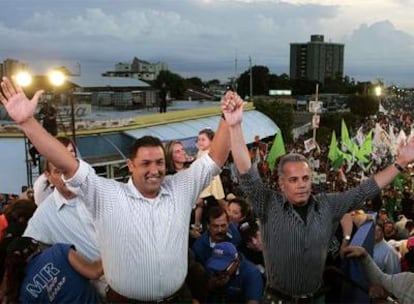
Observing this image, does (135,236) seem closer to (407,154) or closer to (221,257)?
(221,257)

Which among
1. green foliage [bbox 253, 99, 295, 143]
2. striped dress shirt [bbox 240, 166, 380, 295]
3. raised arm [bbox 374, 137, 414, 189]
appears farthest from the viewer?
green foliage [bbox 253, 99, 295, 143]

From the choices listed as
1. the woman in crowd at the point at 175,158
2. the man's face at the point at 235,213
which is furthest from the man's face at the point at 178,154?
the man's face at the point at 235,213

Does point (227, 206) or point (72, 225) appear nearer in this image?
point (72, 225)

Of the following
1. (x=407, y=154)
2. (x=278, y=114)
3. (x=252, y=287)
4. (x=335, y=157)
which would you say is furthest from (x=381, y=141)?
(x=278, y=114)

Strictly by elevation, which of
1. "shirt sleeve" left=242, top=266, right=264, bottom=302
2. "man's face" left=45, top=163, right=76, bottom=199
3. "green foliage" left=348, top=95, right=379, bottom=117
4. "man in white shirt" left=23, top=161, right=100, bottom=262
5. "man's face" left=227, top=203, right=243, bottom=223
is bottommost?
"green foliage" left=348, top=95, right=379, bottom=117

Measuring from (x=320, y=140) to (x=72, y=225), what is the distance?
4007 centimetres

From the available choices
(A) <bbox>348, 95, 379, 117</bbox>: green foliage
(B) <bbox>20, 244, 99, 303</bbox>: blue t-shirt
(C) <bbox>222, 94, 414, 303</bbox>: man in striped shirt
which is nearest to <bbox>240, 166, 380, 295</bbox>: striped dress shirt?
(C) <bbox>222, 94, 414, 303</bbox>: man in striped shirt

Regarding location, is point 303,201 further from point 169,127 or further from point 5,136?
point 169,127

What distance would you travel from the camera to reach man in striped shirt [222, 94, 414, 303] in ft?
10.4

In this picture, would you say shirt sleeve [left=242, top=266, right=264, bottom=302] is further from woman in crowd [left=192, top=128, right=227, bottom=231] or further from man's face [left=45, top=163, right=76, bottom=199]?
man's face [left=45, top=163, right=76, bottom=199]

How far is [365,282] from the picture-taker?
3.40m

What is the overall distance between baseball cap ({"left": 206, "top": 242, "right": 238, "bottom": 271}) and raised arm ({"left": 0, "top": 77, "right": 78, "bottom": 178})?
1255mm

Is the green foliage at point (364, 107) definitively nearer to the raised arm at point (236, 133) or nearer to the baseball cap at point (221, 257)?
the baseball cap at point (221, 257)

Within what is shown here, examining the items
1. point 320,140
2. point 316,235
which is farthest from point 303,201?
point 320,140
